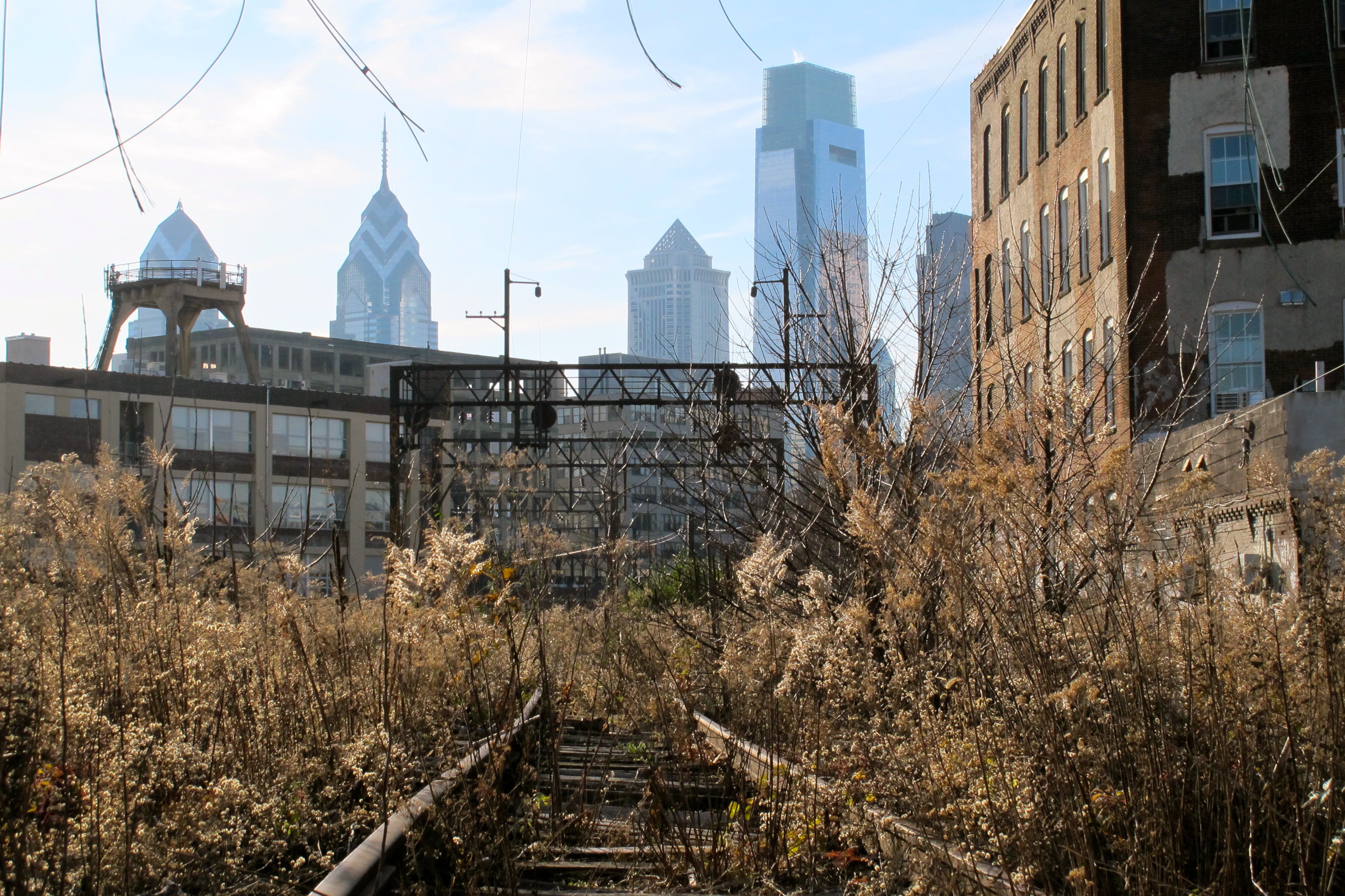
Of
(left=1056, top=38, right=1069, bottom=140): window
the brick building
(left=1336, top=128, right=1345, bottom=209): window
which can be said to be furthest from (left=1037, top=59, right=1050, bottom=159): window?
(left=1336, top=128, right=1345, bottom=209): window

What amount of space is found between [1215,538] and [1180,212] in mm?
23121

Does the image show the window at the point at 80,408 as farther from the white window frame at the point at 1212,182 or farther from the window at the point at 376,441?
the white window frame at the point at 1212,182

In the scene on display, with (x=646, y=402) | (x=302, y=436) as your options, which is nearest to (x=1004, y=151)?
(x=646, y=402)

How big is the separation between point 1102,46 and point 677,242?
45.3 meters

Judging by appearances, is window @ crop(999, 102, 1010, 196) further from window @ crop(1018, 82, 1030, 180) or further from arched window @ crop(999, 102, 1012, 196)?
window @ crop(1018, 82, 1030, 180)

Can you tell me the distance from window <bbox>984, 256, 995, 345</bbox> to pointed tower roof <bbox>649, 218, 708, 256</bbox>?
23315mm

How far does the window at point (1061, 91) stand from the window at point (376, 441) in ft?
129

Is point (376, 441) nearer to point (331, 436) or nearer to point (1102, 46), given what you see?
point (331, 436)

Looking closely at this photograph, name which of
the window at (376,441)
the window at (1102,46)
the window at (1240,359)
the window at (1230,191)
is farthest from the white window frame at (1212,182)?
the window at (376,441)

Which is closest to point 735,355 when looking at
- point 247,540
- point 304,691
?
point 247,540

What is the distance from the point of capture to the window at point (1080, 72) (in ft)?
92.7

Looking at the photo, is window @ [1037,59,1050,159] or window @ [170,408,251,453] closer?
window @ [1037,59,1050,159]

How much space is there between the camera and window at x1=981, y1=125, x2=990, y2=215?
36156 mm

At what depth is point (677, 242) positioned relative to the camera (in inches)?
2805
